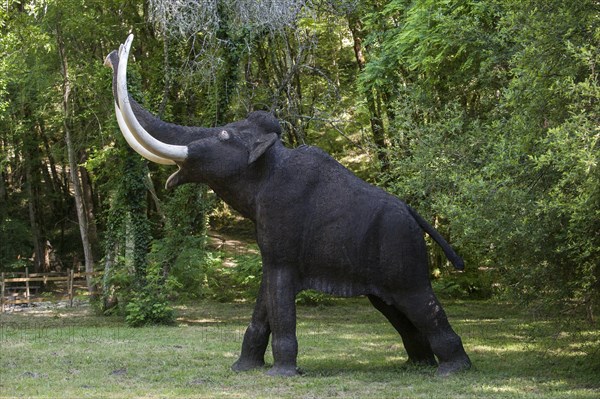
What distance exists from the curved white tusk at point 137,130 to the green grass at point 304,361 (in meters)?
2.63

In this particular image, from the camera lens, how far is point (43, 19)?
2300 centimetres

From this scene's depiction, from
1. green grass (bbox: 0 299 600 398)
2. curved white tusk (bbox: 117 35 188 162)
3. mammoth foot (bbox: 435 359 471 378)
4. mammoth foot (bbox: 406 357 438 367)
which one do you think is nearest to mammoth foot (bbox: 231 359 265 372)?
green grass (bbox: 0 299 600 398)

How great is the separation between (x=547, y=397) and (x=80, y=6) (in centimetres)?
1720

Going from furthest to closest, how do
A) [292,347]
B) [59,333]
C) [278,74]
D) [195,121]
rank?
[278,74]
[195,121]
[59,333]
[292,347]

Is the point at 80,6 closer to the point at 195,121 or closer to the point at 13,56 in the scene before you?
the point at 13,56

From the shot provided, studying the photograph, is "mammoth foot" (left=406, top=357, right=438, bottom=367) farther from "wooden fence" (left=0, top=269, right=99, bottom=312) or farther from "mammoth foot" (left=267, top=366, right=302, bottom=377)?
"wooden fence" (left=0, top=269, right=99, bottom=312)

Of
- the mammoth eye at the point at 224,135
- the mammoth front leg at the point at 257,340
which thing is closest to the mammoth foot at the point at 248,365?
the mammoth front leg at the point at 257,340

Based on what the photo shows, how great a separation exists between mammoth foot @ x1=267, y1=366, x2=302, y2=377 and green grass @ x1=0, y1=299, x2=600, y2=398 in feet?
0.38

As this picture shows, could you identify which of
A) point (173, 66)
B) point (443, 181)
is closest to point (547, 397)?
point (443, 181)

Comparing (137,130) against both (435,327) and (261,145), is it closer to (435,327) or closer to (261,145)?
(261,145)

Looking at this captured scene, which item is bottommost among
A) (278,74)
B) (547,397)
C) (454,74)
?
(547,397)

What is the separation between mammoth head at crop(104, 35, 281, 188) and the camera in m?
10.3

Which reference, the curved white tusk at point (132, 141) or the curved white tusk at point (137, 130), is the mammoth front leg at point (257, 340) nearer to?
the curved white tusk at point (137, 130)

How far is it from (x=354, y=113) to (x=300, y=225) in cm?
1417
